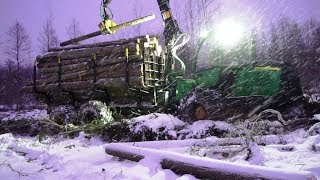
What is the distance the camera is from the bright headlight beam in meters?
8.98

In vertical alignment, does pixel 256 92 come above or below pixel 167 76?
below

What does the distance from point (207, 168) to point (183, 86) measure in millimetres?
6642

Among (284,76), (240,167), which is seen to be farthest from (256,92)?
(240,167)

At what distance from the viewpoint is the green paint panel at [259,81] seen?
9.08 meters

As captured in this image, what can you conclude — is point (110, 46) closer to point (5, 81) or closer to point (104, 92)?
point (104, 92)

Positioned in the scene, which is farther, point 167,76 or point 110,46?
point 167,76

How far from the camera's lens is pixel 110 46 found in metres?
10.8

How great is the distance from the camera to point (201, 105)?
9250mm

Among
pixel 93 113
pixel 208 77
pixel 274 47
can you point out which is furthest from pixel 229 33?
pixel 274 47

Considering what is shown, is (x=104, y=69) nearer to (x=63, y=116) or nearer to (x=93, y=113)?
(x=93, y=113)

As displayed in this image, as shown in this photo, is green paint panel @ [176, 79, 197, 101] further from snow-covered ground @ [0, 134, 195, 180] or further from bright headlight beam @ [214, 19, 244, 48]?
snow-covered ground @ [0, 134, 195, 180]

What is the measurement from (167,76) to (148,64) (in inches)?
42.7

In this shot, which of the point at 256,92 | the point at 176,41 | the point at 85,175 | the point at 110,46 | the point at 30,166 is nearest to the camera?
the point at 85,175

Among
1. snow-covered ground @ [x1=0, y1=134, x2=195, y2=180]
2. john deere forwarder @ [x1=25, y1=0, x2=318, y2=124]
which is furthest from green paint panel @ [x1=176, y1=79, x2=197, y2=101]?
snow-covered ground @ [x1=0, y1=134, x2=195, y2=180]
